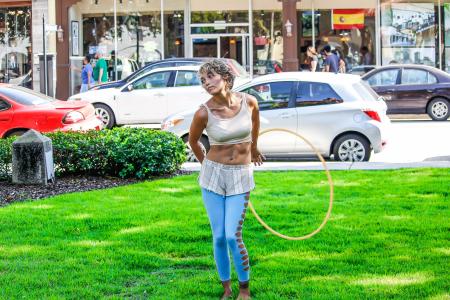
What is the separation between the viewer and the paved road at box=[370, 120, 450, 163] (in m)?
15.9

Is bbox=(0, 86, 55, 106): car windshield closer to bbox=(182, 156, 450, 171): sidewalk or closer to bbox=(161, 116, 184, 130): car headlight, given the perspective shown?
bbox=(161, 116, 184, 130): car headlight

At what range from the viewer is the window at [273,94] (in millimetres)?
15125

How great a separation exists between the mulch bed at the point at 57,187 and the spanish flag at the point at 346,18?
20.7 meters

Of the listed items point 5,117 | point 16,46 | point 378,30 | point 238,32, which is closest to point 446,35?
point 378,30

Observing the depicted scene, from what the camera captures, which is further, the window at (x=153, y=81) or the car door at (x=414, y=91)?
the car door at (x=414, y=91)

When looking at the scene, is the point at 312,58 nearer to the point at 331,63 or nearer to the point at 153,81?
the point at 331,63

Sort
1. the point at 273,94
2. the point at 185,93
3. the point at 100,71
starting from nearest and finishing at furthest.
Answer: the point at 273,94, the point at 185,93, the point at 100,71

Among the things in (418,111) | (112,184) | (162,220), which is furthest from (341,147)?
(418,111)

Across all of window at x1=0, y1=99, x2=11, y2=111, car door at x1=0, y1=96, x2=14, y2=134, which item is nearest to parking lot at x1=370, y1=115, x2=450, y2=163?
car door at x1=0, y1=96, x2=14, y2=134

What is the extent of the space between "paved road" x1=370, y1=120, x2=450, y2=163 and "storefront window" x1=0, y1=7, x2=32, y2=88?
51.5 feet

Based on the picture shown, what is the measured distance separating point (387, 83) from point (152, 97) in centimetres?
659

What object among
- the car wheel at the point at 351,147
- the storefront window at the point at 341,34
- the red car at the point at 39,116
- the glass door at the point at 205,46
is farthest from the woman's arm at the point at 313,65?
the car wheel at the point at 351,147

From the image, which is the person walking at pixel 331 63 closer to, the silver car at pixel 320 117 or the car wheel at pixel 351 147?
the silver car at pixel 320 117

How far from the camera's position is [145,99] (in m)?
22.4
